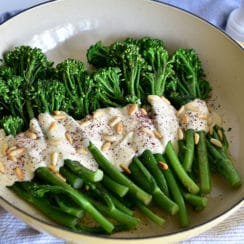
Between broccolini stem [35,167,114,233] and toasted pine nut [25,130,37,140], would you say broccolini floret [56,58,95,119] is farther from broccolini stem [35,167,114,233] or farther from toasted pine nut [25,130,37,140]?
broccolini stem [35,167,114,233]

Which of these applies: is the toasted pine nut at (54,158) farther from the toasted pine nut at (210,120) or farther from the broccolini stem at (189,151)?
the toasted pine nut at (210,120)

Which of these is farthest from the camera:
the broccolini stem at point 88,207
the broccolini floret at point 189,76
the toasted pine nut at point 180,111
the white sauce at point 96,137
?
the broccolini floret at point 189,76

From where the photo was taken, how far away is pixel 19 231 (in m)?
1.54

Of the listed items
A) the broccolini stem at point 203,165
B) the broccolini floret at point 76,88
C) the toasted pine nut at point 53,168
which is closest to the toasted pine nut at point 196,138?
the broccolini stem at point 203,165

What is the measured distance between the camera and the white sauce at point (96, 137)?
5.10 ft

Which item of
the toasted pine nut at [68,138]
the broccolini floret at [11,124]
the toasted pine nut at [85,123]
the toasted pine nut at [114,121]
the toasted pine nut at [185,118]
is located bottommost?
the toasted pine nut at [185,118]

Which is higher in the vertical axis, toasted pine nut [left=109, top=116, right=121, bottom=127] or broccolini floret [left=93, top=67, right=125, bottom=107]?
broccolini floret [left=93, top=67, right=125, bottom=107]

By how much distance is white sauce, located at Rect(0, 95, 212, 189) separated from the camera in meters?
1.55

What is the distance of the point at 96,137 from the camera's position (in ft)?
5.38

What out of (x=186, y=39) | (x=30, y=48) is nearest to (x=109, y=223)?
(x=30, y=48)

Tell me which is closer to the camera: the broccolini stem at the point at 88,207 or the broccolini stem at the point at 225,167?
the broccolini stem at the point at 88,207

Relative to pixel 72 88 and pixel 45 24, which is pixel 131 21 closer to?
pixel 45 24

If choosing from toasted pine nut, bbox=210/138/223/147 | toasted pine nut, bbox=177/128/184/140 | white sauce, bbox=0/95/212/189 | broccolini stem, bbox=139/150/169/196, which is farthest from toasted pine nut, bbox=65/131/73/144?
toasted pine nut, bbox=210/138/223/147

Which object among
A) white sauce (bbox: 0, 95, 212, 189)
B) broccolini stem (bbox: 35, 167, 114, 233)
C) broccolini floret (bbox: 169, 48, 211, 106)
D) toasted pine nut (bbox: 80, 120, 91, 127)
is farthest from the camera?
broccolini floret (bbox: 169, 48, 211, 106)
